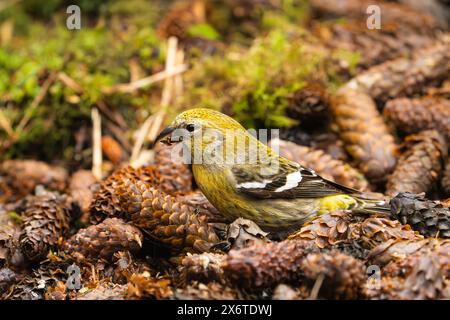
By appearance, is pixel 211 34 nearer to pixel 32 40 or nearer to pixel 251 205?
pixel 32 40

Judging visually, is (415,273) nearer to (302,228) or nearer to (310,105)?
(302,228)

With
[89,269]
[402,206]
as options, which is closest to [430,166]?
[402,206]

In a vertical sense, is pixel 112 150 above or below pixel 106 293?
above

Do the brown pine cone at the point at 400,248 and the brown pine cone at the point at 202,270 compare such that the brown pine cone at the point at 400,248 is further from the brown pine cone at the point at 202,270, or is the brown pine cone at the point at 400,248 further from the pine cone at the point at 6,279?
the pine cone at the point at 6,279

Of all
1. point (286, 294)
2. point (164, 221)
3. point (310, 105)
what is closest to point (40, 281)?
point (164, 221)

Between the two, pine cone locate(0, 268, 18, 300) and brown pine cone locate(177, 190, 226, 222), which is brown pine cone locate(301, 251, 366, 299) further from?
pine cone locate(0, 268, 18, 300)

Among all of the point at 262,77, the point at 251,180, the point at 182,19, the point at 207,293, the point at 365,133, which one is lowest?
the point at 207,293
